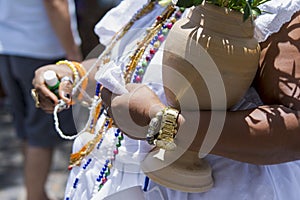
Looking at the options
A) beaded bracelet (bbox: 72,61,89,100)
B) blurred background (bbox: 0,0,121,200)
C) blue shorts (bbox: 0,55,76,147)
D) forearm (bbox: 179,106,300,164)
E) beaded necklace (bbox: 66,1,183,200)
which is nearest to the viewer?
forearm (bbox: 179,106,300,164)

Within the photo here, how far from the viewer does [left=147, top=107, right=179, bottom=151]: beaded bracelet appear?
113 centimetres

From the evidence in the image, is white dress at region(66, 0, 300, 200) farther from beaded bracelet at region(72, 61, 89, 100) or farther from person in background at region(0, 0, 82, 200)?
person in background at region(0, 0, 82, 200)

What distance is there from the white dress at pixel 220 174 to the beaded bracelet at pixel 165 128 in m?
0.15

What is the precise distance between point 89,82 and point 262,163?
0.64 m

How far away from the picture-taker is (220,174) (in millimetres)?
1247

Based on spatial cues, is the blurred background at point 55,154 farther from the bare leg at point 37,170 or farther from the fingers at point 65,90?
the fingers at point 65,90

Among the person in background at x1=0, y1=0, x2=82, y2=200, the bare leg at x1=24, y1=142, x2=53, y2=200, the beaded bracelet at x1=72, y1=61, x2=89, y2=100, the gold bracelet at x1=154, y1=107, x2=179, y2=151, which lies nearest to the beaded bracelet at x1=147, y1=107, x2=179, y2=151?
the gold bracelet at x1=154, y1=107, x2=179, y2=151

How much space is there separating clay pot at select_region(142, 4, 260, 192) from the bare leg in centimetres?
183

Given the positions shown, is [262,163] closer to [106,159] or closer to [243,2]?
[243,2]

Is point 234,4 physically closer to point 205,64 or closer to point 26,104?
point 205,64

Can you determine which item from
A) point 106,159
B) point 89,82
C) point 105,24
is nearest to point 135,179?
point 106,159

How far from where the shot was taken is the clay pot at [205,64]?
1096 millimetres

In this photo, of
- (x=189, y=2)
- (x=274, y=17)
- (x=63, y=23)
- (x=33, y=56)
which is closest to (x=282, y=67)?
(x=274, y=17)

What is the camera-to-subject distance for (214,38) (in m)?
1.10
